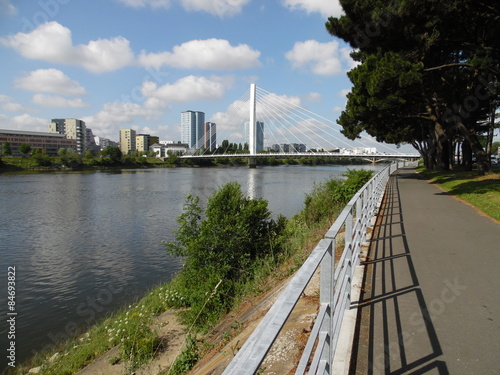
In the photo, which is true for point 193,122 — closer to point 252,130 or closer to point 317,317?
point 252,130

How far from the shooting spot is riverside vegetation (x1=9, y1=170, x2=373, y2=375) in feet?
20.0

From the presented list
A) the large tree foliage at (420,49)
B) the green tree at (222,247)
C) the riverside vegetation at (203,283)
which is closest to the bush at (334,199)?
the riverside vegetation at (203,283)

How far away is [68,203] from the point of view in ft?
79.3

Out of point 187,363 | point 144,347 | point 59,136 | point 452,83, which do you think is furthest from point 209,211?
point 59,136

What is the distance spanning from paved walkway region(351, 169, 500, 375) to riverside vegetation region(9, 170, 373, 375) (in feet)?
5.89

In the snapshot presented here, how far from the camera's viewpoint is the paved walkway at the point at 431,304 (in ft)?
9.30

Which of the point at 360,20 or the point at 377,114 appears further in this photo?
the point at 377,114

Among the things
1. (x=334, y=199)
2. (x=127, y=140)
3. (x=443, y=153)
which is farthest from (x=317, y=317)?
(x=127, y=140)

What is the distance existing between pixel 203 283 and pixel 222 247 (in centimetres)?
103

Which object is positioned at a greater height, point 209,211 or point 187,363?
point 209,211

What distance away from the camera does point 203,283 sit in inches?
304

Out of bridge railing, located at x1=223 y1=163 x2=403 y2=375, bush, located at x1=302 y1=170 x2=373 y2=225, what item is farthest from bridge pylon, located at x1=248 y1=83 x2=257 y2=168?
bridge railing, located at x1=223 y1=163 x2=403 y2=375

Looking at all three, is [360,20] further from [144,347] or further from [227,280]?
[144,347]

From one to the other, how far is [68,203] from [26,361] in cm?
1899
